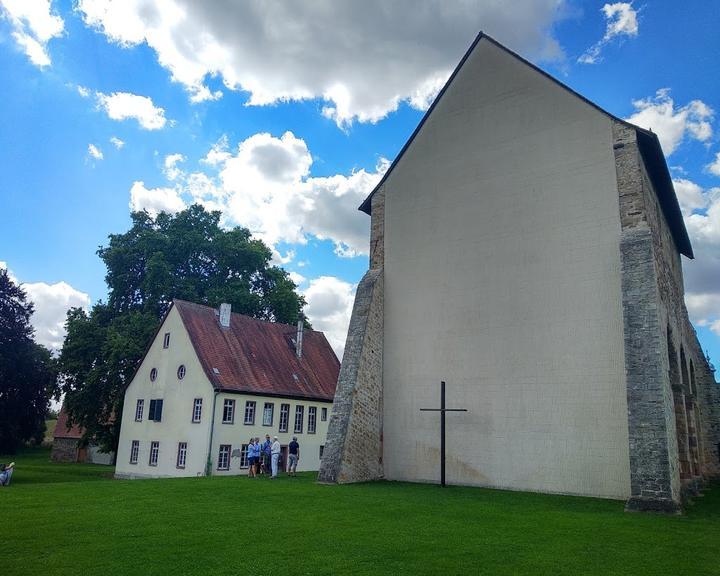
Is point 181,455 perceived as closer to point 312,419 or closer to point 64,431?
point 312,419

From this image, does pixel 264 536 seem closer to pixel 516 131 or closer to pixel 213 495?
pixel 213 495

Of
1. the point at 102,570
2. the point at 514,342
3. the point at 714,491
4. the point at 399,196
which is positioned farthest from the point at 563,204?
the point at 102,570

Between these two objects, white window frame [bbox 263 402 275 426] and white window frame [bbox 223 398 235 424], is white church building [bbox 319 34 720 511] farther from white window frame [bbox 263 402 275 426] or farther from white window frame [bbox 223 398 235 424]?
white window frame [bbox 263 402 275 426]

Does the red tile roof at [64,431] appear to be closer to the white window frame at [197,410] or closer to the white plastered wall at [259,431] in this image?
the white window frame at [197,410]

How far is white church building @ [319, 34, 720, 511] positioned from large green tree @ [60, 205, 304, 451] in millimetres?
18475

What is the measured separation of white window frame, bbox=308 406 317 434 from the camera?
107 ft

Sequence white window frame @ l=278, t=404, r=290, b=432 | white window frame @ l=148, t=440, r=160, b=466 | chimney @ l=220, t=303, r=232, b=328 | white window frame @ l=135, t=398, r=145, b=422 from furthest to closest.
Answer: chimney @ l=220, t=303, r=232, b=328 → white window frame @ l=278, t=404, r=290, b=432 → white window frame @ l=135, t=398, r=145, b=422 → white window frame @ l=148, t=440, r=160, b=466

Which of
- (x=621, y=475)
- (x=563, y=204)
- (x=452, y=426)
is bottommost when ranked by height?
(x=621, y=475)

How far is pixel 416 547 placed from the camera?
26.7 ft

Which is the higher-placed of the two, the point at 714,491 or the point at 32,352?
the point at 32,352

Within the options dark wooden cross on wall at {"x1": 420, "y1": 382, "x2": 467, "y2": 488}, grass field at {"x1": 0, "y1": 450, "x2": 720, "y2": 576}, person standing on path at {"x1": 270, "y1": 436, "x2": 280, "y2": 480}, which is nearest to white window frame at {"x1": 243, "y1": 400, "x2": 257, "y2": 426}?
person standing on path at {"x1": 270, "y1": 436, "x2": 280, "y2": 480}

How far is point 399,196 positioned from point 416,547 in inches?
551

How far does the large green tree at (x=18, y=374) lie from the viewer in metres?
39.9

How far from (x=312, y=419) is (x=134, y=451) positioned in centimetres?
962
